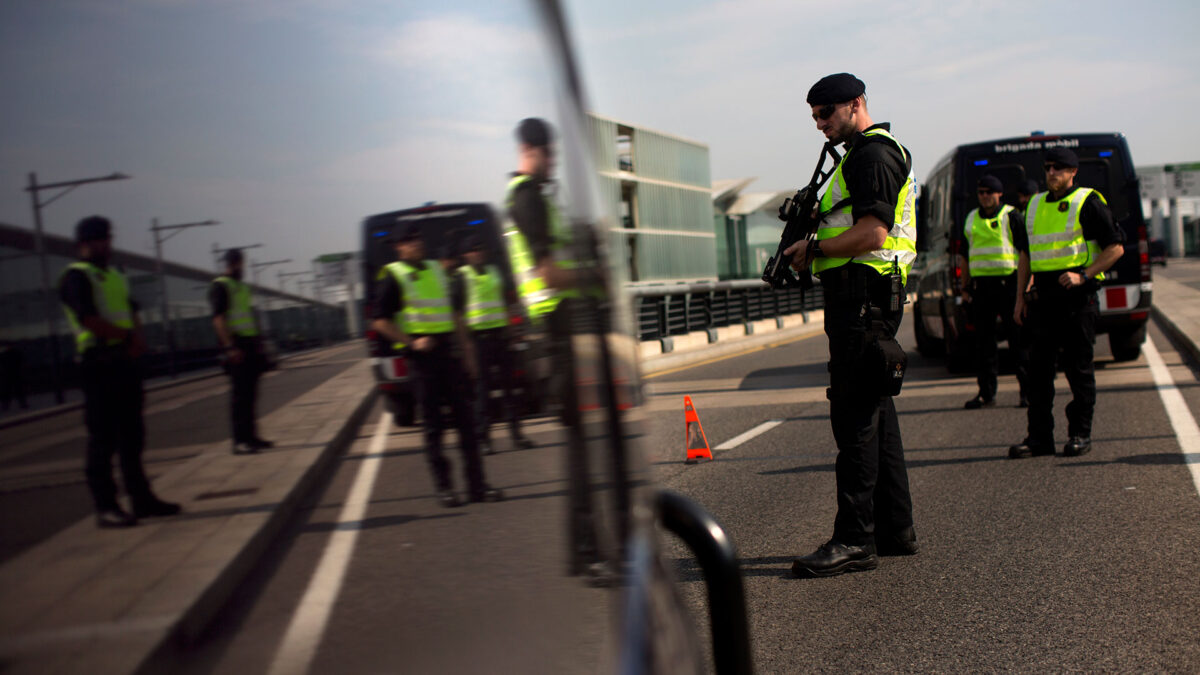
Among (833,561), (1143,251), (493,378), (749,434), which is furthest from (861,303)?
(1143,251)

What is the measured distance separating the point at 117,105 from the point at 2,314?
169mm

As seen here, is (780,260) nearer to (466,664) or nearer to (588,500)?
(588,500)

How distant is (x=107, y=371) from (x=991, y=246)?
8.16m

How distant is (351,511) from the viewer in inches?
29.8

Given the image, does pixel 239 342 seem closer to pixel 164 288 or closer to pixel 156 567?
pixel 164 288

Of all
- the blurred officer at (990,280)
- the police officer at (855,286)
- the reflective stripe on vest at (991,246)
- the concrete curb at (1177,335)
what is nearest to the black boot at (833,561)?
the police officer at (855,286)

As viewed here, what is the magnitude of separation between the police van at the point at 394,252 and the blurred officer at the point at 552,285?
2.4 inches

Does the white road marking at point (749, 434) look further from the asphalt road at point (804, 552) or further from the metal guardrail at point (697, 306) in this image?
the metal guardrail at point (697, 306)

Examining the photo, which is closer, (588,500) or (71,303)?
(71,303)

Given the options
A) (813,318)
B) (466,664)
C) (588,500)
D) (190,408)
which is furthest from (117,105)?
(813,318)

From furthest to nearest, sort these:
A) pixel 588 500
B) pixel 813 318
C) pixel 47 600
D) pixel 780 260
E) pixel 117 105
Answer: pixel 813 318 < pixel 780 260 < pixel 588 500 < pixel 117 105 < pixel 47 600

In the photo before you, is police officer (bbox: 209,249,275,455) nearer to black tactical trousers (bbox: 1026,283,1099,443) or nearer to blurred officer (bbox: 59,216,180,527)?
blurred officer (bbox: 59,216,180,527)

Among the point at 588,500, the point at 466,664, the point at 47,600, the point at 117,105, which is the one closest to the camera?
the point at 47,600

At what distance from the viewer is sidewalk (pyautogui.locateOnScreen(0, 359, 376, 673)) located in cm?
57
